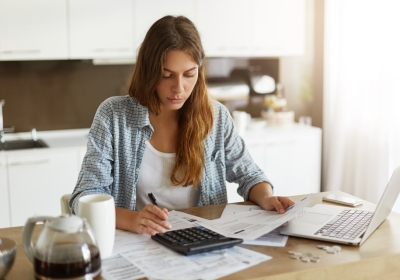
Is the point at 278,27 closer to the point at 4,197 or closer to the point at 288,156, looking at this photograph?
the point at 288,156

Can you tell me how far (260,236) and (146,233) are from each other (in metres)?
0.32

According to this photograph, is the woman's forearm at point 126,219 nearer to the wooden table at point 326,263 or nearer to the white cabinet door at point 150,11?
the wooden table at point 326,263

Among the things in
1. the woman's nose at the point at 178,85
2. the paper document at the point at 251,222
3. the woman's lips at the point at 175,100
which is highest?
the woman's nose at the point at 178,85

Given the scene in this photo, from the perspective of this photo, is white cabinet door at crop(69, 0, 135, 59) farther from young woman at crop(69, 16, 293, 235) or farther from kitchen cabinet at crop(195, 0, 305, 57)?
young woman at crop(69, 16, 293, 235)

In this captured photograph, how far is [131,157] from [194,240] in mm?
597

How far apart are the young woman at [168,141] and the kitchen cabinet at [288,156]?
1.57 metres

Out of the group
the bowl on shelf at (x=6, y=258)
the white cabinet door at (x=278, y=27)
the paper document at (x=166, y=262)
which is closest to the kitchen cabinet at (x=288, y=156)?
the white cabinet door at (x=278, y=27)

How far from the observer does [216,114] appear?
7.02 feet

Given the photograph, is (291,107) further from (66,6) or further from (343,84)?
(66,6)

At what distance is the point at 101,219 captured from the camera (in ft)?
4.43

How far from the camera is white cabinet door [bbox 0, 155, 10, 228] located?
309cm

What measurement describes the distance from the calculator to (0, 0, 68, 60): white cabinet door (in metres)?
2.14

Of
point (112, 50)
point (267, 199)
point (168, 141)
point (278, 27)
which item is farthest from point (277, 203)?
point (278, 27)

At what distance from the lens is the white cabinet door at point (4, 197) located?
309 centimetres
